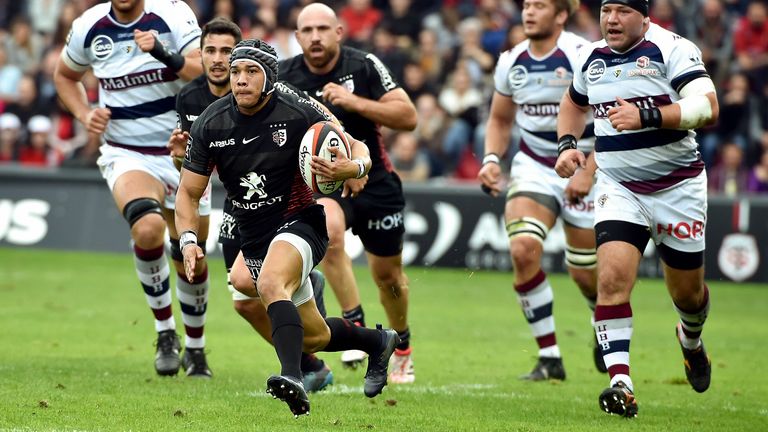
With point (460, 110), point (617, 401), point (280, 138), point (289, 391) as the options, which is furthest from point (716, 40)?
point (289, 391)

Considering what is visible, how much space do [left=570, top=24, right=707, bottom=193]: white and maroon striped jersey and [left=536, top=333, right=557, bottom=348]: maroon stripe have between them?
85.3 inches

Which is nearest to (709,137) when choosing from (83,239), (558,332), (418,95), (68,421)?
(418,95)

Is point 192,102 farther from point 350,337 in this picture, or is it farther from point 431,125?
point 431,125

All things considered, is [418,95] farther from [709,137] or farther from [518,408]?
[518,408]

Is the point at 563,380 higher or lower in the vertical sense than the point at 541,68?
lower

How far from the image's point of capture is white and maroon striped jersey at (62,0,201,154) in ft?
35.2

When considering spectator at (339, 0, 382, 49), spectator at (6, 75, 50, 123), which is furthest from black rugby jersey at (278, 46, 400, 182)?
spectator at (6, 75, 50, 123)

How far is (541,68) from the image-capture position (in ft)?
36.2

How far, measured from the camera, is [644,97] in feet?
29.0

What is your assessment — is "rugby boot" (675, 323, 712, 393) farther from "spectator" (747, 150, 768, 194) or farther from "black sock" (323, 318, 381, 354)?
"spectator" (747, 150, 768, 194)

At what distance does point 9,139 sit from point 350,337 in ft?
49.9

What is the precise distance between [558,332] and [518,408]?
535 centimetres

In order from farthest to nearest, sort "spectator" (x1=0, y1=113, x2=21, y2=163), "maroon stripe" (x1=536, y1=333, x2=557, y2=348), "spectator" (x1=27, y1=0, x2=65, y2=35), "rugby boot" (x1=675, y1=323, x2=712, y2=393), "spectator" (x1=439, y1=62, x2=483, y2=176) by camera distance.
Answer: "spectator" (x1=27, y1=0, x2=65, y2=35) → "spectator" (x1=0, y1=113, x2=21, y2=163) → "spectator" (x1=439, y1=62, x2=483, y2=176) → "maroon stripe" (x1=536, y1=333, x2=557, y2=348) → "rugby boot" (x1=675, y1=323, x2=712, y2=393)

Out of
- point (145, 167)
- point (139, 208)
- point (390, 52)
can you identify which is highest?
point (145, 167)
